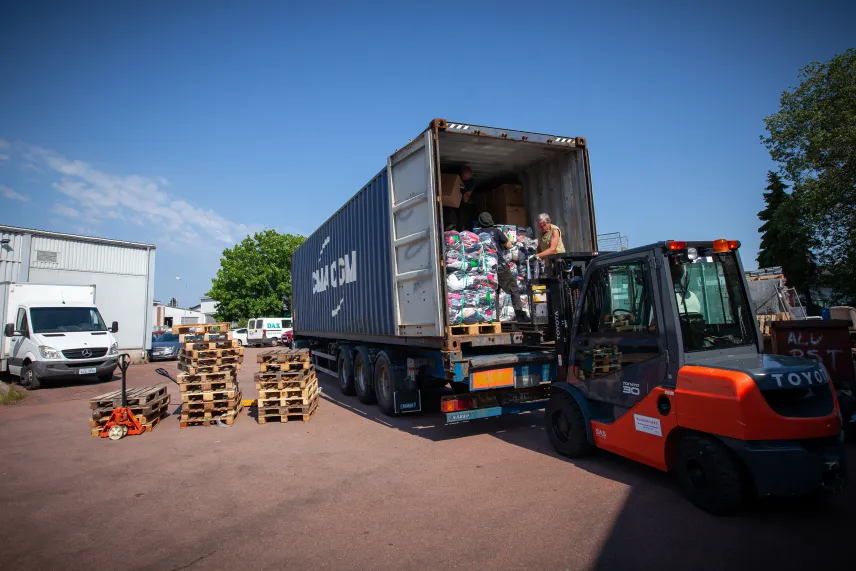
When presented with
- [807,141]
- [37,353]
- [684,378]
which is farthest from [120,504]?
[807,141]

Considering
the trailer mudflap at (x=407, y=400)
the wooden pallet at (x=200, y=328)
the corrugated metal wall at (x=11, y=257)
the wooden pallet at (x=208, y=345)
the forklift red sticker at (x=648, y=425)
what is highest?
the corrugated metal wall at (x=11, y=257)

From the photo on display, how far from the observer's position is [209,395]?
8.02 metres

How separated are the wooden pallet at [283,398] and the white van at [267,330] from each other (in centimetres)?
2350

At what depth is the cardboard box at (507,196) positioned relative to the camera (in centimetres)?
772

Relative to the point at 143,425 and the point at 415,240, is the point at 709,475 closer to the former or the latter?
the point at 415,240

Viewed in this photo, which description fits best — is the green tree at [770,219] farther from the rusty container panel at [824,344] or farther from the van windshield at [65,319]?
the van windshield at [65,319]

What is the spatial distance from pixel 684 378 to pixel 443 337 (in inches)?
111

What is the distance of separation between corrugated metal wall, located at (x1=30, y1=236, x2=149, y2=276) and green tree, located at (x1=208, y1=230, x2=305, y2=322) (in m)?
15.2

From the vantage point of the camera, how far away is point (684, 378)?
3.95m

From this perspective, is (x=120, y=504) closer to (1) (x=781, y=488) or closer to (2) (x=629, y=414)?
(2) (x=629, y=414)

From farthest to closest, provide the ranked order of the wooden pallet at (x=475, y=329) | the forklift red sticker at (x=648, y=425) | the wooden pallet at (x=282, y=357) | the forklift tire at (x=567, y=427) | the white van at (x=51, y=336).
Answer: the white van at (x=51, y=336)
the wooden pallet at (x=282, y=357)
the wooden pallet at (x=475, y=329)
the forklift tire at (x=567, y=427)
the forklift red sticker at (x=648, y=425)

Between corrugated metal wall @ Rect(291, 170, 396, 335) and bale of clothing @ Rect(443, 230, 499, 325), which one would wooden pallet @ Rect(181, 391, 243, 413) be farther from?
bale of clothing @ Rect(443, 230, 499, 325)

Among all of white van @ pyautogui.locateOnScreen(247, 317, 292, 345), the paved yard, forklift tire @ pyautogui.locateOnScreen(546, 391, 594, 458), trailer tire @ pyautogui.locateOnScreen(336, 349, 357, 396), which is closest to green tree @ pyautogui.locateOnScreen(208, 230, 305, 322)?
white van @ pyautogui.locateOnScreen(247, 317, 292, 345)

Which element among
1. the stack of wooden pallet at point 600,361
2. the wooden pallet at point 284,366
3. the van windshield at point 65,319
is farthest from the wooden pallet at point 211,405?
the van windshield at point 65,319
